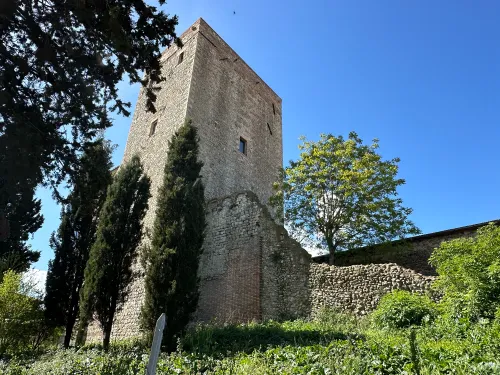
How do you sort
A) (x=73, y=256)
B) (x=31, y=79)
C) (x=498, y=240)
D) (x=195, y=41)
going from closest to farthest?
1. (x=31, y=79)
2. (x=498, y=240)
3. (x=73, y=256)
4. (x=195, y=41)

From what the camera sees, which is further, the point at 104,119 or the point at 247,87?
the point at 247,87

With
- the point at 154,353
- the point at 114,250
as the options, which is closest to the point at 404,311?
the point at 154,353

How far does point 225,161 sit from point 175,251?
7.90 m

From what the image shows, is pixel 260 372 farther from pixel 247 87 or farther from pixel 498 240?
pixel 247 87

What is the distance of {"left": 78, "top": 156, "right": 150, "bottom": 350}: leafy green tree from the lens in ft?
35.8

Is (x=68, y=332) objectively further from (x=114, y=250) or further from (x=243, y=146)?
(x=243, y=146)

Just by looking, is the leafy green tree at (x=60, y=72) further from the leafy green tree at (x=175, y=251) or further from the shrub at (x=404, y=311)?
the shrub at (x=404, y=311)

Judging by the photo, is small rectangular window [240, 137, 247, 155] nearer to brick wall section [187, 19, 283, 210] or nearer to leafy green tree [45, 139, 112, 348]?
brick wall section [187, 19, 283, 210]

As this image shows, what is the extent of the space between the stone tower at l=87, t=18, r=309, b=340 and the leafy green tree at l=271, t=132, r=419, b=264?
6.99 ft

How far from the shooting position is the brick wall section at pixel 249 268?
1134 centimetres

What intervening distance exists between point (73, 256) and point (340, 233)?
9887 mm

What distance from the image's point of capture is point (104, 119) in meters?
7.14

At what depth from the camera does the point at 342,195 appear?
565 inches

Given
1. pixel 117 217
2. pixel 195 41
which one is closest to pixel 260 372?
pixel 117 217
